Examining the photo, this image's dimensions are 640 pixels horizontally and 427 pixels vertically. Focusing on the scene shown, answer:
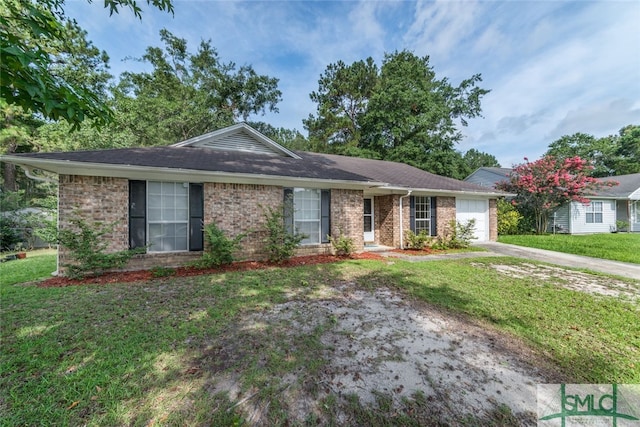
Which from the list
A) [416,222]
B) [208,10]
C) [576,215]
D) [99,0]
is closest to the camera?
[99,0]

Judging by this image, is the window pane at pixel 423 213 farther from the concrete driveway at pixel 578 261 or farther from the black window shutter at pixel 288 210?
the black window shutter at pixel 288 210

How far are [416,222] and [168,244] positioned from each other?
31.4ft

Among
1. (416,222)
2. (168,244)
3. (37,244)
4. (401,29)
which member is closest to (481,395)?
(168,244)

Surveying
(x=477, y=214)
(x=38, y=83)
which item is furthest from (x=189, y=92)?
(x=477, y=214)

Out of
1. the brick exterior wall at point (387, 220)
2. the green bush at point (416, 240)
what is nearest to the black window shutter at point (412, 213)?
the green bush at point (416, 240)

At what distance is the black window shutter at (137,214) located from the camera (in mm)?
6641

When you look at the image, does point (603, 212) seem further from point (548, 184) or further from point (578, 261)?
point (578, 261)

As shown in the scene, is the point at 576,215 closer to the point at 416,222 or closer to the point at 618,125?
the point at 416,222

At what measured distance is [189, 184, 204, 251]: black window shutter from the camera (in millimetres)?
7230

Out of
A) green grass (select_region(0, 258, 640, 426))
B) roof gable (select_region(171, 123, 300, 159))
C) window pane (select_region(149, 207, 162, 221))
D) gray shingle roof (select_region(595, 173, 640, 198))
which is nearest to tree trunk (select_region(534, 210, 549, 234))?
gray shingle roof (select_region(595, 173, 640, 198))

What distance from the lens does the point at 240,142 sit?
34.1 ft

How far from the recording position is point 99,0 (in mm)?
3777

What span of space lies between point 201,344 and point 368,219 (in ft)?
30.7

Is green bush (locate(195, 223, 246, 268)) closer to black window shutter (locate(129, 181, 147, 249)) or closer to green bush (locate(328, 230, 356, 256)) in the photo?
black window shutter (locate(129, 181, 147, 249))
